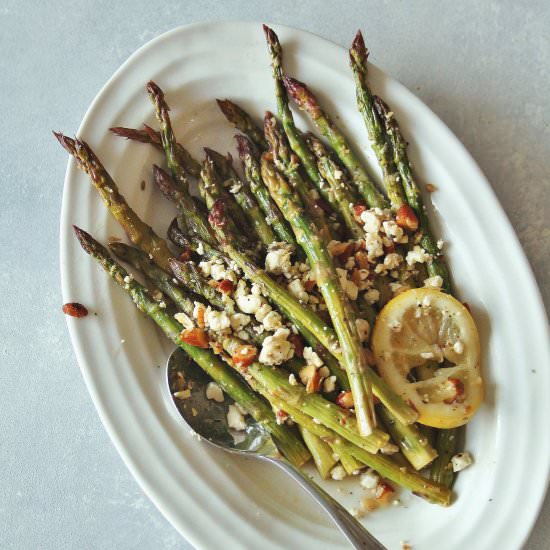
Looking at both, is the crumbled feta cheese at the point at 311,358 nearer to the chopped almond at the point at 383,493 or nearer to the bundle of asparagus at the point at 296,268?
the bundle of asparagus at the point at 296,268

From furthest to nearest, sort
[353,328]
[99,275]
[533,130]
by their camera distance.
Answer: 1. [533,130]
2. [99,275]
3. [353,328]

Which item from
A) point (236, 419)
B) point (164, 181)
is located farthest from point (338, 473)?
point (164, 181)

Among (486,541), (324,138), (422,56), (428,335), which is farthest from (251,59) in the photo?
(486,541)

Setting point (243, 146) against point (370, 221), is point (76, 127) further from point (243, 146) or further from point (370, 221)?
point (370, 221)

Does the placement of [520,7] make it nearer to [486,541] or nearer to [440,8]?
[440,8]

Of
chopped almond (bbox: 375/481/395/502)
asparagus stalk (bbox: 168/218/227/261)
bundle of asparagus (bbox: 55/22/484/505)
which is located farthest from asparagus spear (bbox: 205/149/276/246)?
chopped almond (bbox: 375/481/395/502)

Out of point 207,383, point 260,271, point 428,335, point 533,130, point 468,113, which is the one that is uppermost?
point 468,113
